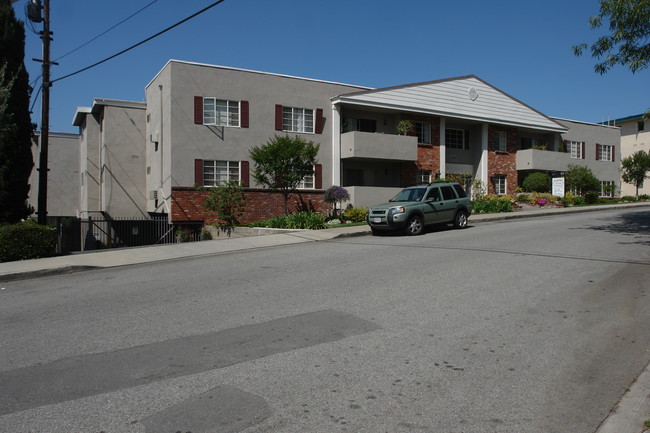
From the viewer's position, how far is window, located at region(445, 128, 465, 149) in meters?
32.4

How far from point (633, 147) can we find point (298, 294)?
54.6 metres

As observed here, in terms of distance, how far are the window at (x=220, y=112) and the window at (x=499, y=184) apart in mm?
18519

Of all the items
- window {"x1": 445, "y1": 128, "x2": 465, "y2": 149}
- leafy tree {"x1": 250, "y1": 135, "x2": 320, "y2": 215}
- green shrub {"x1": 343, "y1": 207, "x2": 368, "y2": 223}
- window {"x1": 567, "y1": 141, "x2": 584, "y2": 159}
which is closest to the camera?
leafy tree {"x1": 250, "y1": 135, "x2": 320, "y2": 215}

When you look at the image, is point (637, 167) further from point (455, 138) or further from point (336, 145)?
point (336, 145)

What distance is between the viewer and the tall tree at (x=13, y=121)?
14578 millimetres

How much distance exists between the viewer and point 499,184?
1329 inches

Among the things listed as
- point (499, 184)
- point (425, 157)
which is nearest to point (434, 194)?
point (425, 157)

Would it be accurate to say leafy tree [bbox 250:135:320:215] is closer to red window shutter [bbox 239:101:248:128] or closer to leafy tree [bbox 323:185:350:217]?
red window shutter [bbox 239:101:248:128]

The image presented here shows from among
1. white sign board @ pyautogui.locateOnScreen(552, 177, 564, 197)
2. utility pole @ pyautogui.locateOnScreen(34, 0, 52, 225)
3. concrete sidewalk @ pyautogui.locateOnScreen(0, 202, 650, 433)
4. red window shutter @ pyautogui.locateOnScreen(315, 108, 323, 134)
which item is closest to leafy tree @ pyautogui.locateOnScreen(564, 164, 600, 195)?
white sign board @ pyautogui.locateOnScreen(552, 177, 564, 197)

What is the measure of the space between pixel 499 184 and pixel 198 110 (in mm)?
20974

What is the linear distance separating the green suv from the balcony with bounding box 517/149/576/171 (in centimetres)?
1691

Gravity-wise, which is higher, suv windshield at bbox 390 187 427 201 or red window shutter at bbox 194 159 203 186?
red window shutter at bbox 194 159 203 186

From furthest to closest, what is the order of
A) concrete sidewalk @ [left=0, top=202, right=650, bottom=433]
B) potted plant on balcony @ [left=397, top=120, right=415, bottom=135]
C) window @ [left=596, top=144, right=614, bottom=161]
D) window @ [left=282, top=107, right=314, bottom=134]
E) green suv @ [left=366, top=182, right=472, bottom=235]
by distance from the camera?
window @ [left=596, top=144, right=614, bottom=161]
potted plant on balcony @ [left=397, top=120, right=415, bottom=135]
window @ [left=282, top=107, right=314, bottom=134]
green suv @ [left=366, top=182, right=472, bottom=235]
concrete sidewalk @ [left=0, top=202, right=650, bottom=433]

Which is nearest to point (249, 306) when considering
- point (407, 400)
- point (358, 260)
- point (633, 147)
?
point (407, 400)
